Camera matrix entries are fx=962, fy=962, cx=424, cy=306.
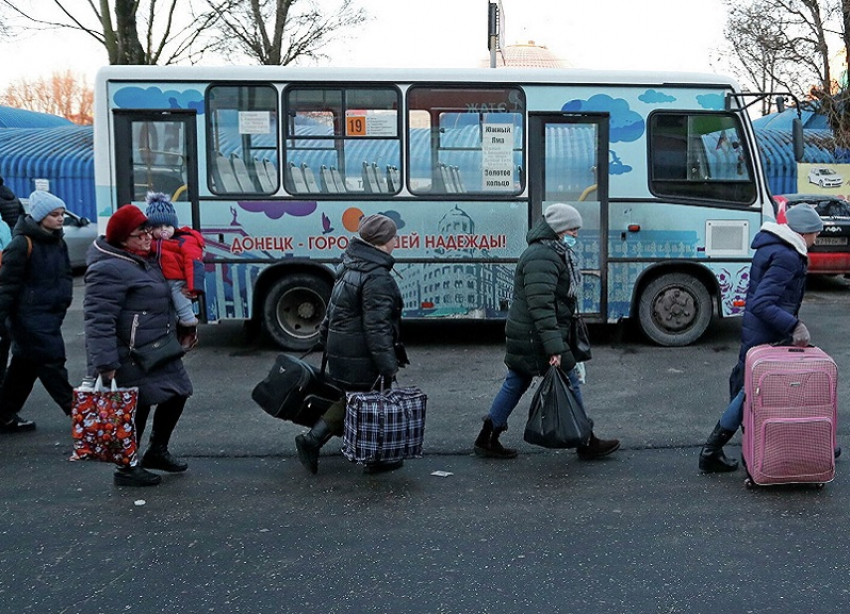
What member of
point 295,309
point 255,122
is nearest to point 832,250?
point 295,309

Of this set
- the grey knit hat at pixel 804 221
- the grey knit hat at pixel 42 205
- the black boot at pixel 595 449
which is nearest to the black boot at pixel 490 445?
the black boot at pixel 595 449

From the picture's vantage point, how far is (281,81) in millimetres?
9609

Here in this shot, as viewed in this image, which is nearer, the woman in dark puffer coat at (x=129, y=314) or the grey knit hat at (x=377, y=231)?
the woman in dark puffer coat at (x=129, y=314)

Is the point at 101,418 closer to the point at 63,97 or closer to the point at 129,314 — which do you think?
the point at 129,314

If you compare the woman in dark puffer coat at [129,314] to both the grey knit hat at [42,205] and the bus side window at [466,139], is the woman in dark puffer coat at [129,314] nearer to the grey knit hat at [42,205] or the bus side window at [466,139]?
the grey knit hat at [42,205]

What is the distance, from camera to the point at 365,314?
18.0 feet

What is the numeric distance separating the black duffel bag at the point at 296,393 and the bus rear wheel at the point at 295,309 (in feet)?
12.8

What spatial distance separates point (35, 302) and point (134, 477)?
1866 mm

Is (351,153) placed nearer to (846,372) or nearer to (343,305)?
(343,305)

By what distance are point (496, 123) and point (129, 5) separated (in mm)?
13815

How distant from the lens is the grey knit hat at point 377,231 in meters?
5.57

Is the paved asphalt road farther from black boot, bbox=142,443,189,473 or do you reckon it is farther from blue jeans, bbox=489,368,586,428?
blue jeans, bbox=489,368,586,428

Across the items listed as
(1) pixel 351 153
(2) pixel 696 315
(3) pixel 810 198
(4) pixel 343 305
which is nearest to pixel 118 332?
(4) pixel 343 305

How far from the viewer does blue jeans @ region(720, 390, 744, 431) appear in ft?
18.2
